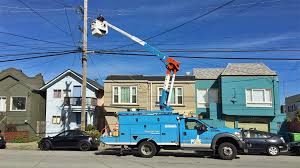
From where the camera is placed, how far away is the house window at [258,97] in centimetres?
4019

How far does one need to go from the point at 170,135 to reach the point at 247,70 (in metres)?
Result: 21.8

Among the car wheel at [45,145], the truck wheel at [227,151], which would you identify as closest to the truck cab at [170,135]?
the truck wheel at [227,151]

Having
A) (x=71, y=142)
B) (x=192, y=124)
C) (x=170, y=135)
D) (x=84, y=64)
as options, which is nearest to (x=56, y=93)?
(x=84, y=64)

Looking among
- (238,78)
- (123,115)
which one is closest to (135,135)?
(123,115)

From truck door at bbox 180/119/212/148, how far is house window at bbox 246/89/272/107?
65.6 feet

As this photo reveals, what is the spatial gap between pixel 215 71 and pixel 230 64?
214 cm

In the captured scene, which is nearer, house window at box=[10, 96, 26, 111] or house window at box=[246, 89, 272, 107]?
house window at box=[246, 89, 272, 107]

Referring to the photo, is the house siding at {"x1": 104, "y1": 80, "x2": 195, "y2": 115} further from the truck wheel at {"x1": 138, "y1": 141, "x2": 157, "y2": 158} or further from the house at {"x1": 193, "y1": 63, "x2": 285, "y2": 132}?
the truck wheel at {"x1": 138, "y1": 141, "x2": 157, "y2": 158}

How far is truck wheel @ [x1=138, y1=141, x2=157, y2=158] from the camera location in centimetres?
2148

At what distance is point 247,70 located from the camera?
41438 mm

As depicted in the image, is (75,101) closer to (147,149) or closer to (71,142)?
(71,142)

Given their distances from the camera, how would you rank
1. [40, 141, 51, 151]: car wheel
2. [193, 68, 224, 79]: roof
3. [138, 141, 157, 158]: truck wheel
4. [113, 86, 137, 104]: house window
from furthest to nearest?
[193, 68, 224, 79]: roof, [113, 86, 137, 104]: house window, [40, 141, 51, 151]: car wheel, [138, 141, 157, 158]: truck wheel

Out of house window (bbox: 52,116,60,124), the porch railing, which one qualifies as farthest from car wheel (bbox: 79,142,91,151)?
house window (bbox: 52,116,60,124)

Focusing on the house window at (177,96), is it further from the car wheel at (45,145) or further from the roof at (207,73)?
the car wheel at (45,145)
